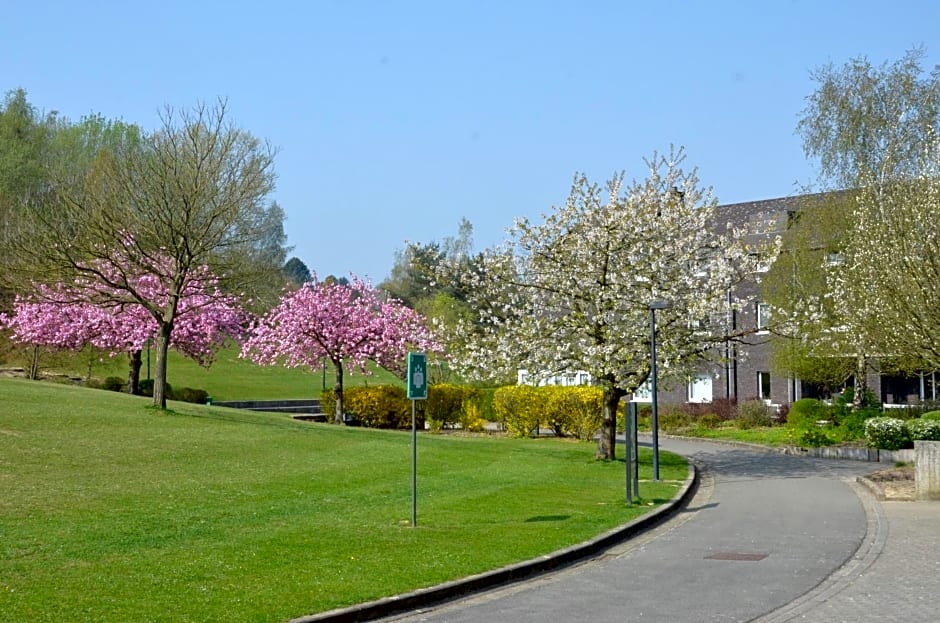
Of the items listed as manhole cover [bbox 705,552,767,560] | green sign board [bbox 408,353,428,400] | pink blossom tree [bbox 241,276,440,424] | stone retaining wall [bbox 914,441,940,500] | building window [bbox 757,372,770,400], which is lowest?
manhole cover [bbox 705,552,767,560]

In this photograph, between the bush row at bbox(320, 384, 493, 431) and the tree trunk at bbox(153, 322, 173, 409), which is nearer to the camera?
the tree trunk at bbox(153, 322, 173, 409)

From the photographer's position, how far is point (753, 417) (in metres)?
43.4

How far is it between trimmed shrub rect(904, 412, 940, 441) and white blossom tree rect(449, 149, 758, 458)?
21.1 ft

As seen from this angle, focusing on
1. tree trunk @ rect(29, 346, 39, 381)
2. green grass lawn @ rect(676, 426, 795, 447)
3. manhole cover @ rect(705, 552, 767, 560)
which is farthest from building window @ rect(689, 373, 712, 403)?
manhole cover @ rect(705, 552, 767, 560)

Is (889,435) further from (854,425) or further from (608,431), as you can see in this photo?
(608,431)

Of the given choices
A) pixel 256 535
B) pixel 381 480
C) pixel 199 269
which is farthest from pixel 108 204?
pixel 256 535

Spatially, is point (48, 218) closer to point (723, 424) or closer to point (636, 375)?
point (636, 375)

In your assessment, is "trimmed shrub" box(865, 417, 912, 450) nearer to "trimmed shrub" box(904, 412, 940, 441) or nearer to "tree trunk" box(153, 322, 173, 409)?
"trimmed shrub" box(904, 412, 940, 441)

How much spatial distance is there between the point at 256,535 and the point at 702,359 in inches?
659

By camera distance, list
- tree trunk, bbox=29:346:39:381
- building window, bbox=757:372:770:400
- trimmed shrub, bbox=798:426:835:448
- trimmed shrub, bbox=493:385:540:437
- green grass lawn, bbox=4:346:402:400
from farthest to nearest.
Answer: green grass lawn, bbox=4:346:402:400, building window, bbox=757:372:770:400, tree trunk, bbox=29:346:39:381, trimmed shrub, bbox=493:385:540:437, trimmed shrub, bbox=798:426:835:448

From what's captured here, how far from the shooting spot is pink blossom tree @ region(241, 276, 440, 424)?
44500 millimetres

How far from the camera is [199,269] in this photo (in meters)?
36.3

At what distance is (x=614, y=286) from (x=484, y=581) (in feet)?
51.5

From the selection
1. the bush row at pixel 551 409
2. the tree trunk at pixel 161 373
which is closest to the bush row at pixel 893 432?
the bush row at pixel 551 409
